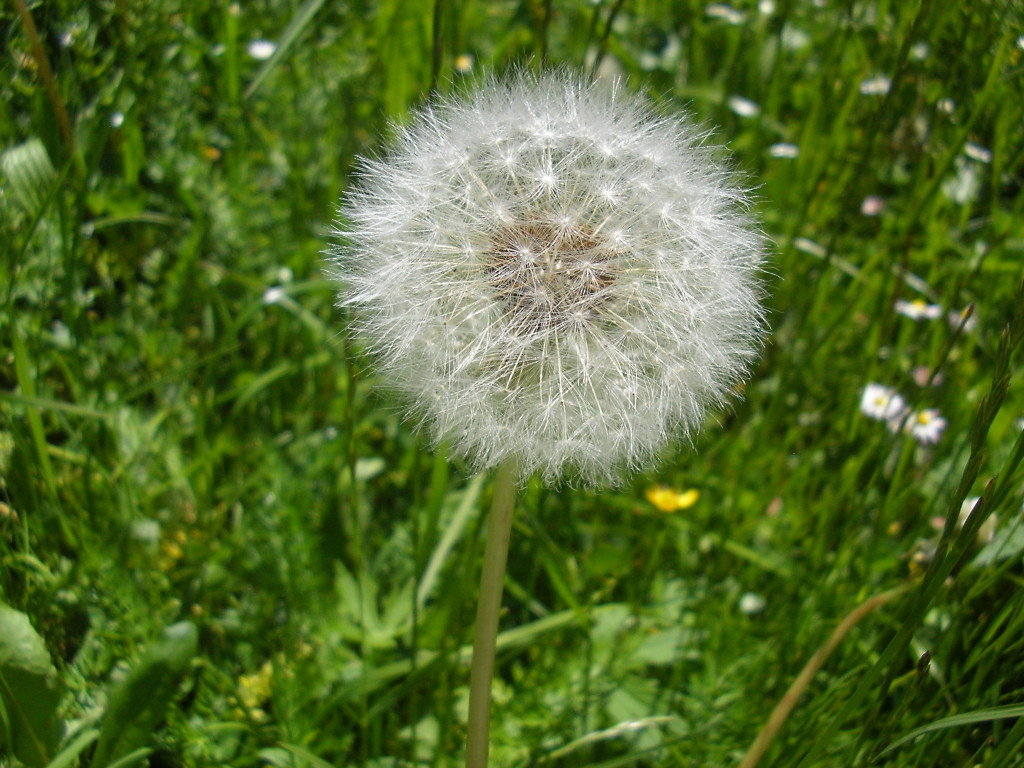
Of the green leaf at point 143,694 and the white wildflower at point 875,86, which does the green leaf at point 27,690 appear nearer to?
the green leaf at point 143,694

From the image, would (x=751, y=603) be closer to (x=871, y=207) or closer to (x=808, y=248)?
(x=808, y=248)

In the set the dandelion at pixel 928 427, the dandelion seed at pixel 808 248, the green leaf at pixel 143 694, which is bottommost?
the green leaf at pixel 143 694

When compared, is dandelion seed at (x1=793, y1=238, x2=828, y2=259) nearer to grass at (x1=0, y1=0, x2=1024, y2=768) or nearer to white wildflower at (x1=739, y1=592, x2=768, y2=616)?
grass at (x1=0, y1=0, x2=1024, y2=768)

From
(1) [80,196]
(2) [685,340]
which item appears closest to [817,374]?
(2) [685,340]

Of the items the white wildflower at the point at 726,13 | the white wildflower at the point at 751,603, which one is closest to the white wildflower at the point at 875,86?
the white wildflower at the point at 726,13

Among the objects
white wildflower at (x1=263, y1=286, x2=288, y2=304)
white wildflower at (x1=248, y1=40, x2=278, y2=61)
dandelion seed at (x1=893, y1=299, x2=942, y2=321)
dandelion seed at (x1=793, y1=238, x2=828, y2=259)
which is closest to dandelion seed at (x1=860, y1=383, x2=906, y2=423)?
dandelion seed at (x1=893, y1=299, x2=942, y2=321)
